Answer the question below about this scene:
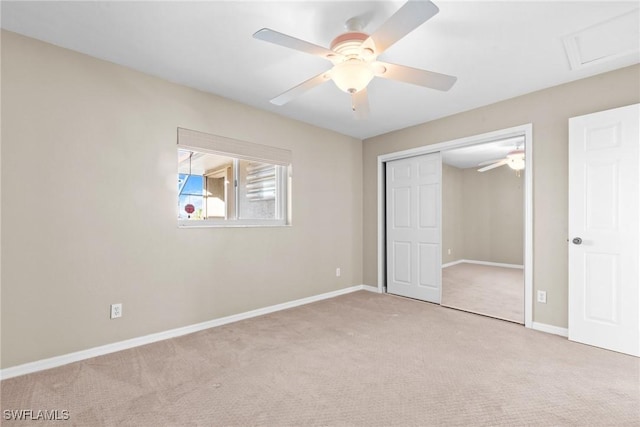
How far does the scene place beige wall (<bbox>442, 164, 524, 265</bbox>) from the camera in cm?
673

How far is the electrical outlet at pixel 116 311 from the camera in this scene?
248 centimetres

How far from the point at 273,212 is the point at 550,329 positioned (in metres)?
3.12

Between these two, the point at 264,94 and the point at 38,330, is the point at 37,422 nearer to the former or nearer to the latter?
the point at 38,330

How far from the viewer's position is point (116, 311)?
249 centimetres

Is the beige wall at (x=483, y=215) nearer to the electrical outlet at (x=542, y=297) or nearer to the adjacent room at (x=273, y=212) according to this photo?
the adjacent room at (x=273, y=212)

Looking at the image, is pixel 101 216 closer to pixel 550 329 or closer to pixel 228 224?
pixel 228 224

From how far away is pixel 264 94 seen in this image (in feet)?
10.2

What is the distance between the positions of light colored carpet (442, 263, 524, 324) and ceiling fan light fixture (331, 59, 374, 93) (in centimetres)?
293

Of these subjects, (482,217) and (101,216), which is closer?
(101,216)

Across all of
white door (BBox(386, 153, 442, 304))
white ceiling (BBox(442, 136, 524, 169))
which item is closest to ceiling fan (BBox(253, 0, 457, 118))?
white door (BBox(386, 153, 442, 304))

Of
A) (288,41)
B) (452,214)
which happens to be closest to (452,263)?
(452,214)

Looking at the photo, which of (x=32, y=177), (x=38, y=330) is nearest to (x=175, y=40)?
(x=32, y=177)

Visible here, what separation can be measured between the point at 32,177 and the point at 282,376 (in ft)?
7.39

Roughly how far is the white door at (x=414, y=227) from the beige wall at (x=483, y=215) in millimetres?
2811
